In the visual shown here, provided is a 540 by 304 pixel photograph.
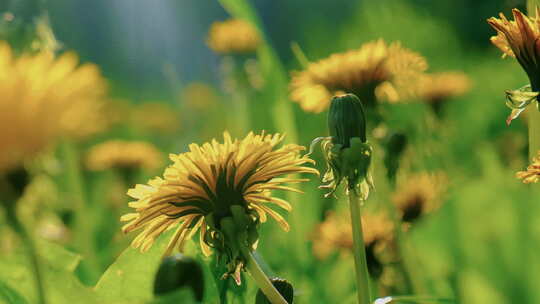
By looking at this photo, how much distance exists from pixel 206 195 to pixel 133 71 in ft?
9.44

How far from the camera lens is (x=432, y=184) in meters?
0.80

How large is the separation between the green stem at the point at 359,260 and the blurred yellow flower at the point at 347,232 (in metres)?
0.27

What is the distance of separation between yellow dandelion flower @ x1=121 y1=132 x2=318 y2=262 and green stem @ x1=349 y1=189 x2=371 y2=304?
0.13 feet

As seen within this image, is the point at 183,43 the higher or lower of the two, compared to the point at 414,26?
higher

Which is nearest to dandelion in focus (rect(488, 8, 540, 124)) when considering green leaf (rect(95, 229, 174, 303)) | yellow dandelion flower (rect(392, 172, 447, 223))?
green leaf (rect(95, 229, 174, 303))

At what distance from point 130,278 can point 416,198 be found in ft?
1.33

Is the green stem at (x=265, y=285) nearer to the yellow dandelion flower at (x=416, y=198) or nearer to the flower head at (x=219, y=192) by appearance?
the flower head at (x=219, y=192)

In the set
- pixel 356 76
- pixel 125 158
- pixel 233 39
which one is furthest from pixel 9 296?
pixel 233 39

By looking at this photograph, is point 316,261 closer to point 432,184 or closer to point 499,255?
point 432,184

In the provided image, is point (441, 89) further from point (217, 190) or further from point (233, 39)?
point (217, 190)

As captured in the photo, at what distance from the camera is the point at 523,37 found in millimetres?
377

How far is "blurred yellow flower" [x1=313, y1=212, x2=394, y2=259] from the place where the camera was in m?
0.68

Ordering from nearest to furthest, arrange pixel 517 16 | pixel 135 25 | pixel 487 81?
pixel 517 16 < pixel 487 81 < pixel 135 25

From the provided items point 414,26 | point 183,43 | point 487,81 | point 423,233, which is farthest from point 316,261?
point 183,43
